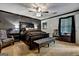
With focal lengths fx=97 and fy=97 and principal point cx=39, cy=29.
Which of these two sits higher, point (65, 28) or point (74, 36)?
point (65, 28)

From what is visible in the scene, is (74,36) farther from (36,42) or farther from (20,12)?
(20,12)

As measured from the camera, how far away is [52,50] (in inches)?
85.0

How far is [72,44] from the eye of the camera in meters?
2.13

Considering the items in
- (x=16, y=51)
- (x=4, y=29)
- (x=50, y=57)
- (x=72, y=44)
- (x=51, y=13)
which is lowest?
(x=50, y=57)

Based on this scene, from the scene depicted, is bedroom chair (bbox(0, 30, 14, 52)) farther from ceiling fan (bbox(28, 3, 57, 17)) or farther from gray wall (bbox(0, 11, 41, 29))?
ceiling fan (bbox(28, 3, 57, 17))

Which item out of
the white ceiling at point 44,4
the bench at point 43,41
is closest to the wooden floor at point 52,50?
the bench at point 43,41

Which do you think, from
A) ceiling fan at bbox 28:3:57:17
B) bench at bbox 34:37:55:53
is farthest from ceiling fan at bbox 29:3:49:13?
bench at bbox 34:37:55:53

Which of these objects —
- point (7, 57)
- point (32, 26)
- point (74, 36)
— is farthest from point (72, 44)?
point (7, 57)

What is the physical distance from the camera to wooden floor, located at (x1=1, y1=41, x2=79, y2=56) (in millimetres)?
2086

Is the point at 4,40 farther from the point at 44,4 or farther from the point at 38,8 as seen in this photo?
the point at 44,4

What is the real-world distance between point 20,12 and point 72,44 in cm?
Result: 133

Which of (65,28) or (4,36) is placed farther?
(65,28)

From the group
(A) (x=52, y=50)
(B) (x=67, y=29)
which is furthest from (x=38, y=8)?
(A) (x=52, y=50)

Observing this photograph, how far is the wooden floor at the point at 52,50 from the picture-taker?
2.09m
